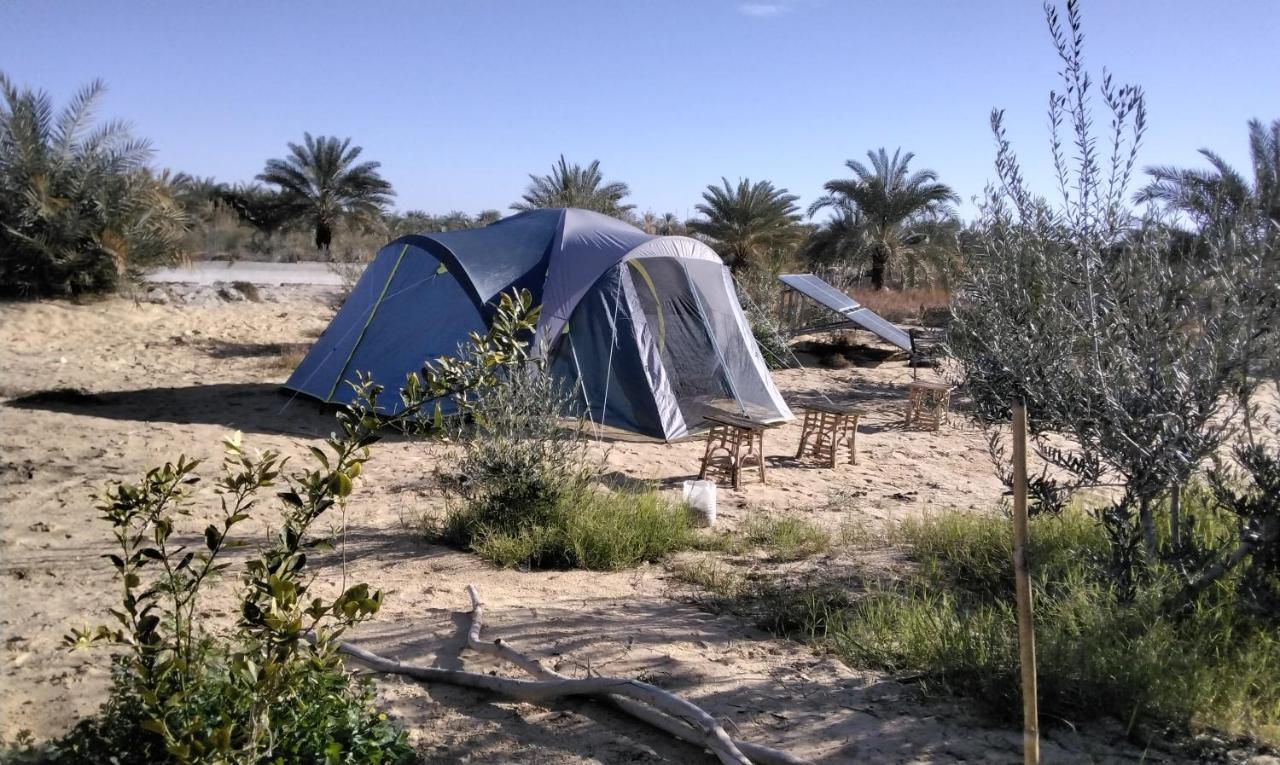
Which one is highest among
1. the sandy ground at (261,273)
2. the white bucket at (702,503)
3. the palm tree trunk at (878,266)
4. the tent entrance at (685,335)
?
the palm tree trunk at (878,266)

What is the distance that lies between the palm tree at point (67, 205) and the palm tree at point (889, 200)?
13121 mm

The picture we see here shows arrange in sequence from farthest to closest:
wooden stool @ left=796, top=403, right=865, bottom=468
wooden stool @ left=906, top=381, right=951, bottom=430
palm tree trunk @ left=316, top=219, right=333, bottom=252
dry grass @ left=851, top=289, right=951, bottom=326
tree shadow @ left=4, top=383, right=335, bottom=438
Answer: palm tree trunk @ left=316, top=219, right=333, bottom=252, dry grass @ left=851, top=289, right=951, bottom=326, wooden stool @ left=906, top=381, right=951, bottom=430, tree shadow @ left=4, top=383, right=335, bottom=438, wooden stool @ left=796, top=403, right=865, bottom=468

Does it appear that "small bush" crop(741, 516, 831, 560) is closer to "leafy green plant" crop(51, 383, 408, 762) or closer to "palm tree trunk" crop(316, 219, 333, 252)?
"leafy green plant" crop(51, 383, 408, 762)

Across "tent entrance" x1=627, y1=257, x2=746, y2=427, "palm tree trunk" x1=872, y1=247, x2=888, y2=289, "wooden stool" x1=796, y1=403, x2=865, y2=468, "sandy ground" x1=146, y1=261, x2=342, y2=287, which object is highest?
"palm tree trunk" x1=872, y1=247, x2=888, y2=289

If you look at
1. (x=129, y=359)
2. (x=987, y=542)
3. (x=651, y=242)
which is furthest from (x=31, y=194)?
(x=987, y=542)

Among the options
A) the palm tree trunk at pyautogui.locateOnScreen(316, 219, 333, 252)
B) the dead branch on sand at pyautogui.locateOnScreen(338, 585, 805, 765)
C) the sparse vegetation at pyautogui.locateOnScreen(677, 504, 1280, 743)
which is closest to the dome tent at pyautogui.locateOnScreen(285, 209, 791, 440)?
the sparse vegetation at pyautogui.locateOnScreen(677, 504, 1280, 743)

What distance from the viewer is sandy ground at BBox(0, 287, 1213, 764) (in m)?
3.20

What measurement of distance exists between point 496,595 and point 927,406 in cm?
732

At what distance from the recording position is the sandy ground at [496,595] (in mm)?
3195

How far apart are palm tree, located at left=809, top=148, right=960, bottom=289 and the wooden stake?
17476mm

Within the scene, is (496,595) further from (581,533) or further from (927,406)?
(927,406)

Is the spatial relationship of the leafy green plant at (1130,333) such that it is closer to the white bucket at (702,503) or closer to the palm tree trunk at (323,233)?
the white bucket at (702,503)

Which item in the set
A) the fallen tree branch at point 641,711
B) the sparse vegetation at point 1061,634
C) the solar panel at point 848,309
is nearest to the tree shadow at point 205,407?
the fallen tree branch at point 641,711

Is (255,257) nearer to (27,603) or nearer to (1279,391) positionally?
(27,603)
